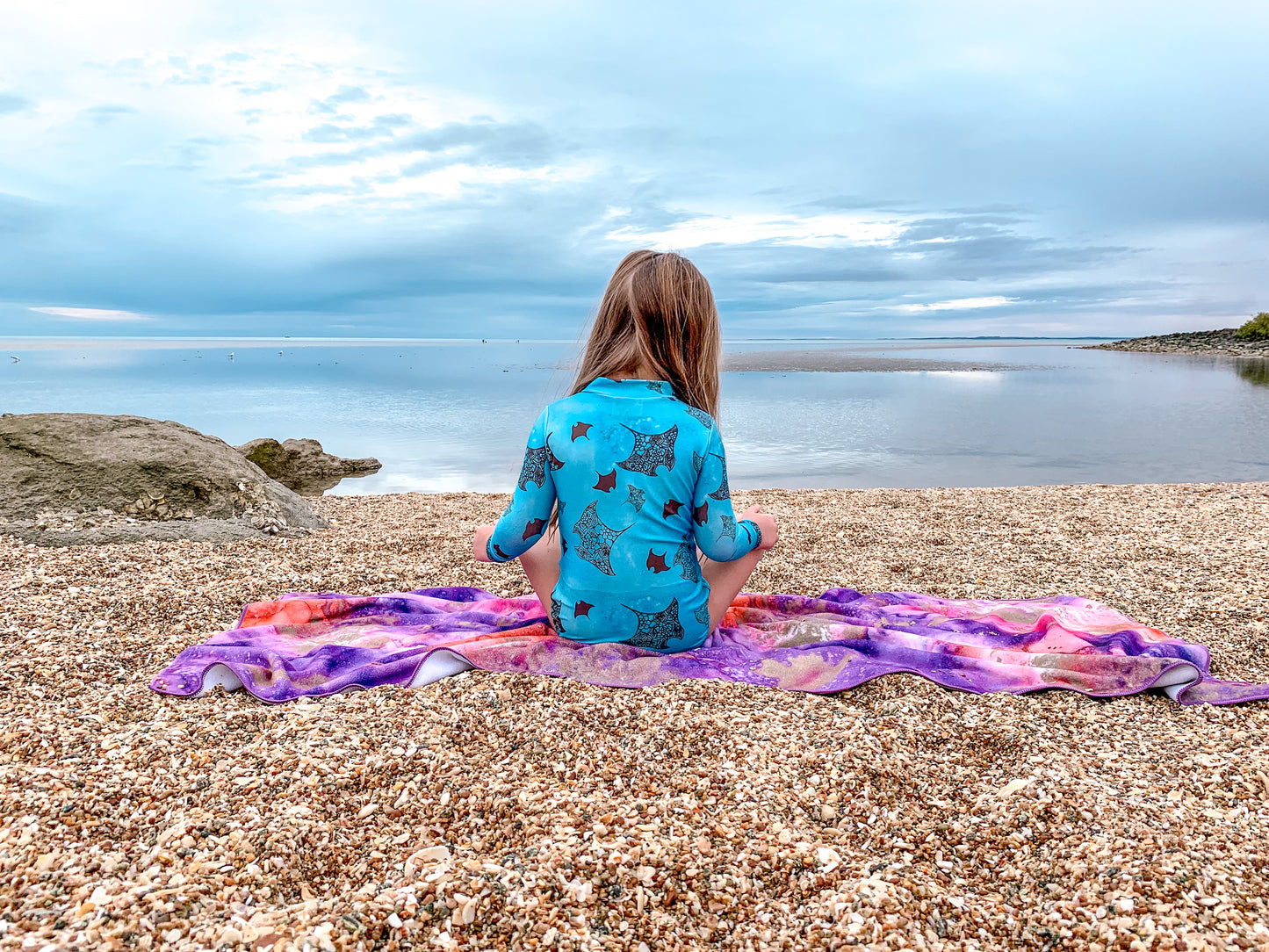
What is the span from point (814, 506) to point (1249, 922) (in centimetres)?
655

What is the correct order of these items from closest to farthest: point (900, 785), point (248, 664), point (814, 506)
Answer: point (900, 785) → point (248, 664) → point (814, 506)

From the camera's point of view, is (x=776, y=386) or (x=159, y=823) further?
(x=776, y=386)

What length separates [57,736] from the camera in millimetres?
2785

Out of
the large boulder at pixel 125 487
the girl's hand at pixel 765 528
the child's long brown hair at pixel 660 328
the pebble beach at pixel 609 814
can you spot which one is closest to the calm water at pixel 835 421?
the child's long brown hair at pixel 660 328

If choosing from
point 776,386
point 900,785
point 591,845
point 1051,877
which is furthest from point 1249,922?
point 776,386

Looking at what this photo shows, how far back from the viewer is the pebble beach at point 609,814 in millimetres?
1979

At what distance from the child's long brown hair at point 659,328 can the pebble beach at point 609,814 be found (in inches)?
46.5

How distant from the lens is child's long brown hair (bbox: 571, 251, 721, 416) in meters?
3.33

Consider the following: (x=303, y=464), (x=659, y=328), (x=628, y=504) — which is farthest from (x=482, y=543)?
(x=303, y=464)

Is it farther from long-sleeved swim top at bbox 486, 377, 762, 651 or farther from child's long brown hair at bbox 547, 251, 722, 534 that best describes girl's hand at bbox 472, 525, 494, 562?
child's long brown hair at bbox 547, 251, 722, 534

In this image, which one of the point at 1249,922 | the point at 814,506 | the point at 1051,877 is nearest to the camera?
the point at 1249,922

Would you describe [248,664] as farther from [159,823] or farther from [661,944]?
[661,944]

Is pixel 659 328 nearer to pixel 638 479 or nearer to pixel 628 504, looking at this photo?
pixel 638 479

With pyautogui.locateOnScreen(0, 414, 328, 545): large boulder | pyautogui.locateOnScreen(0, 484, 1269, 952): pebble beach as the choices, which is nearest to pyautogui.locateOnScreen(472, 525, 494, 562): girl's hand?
pyautogui.locateOnScreen(0, 484, 1269, 952): pebble beach
